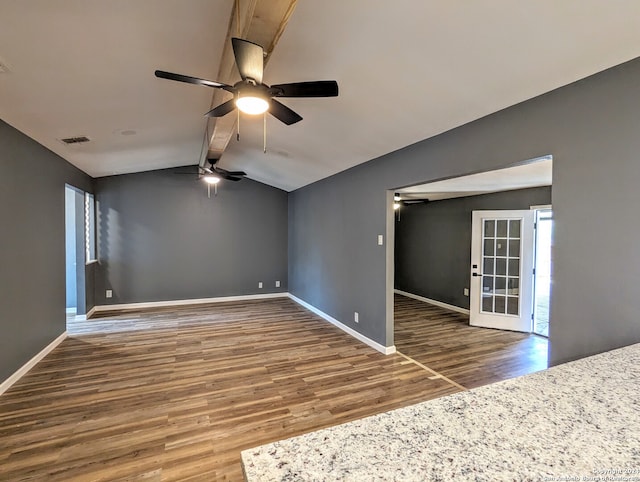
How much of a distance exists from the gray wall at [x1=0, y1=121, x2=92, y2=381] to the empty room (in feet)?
0.12

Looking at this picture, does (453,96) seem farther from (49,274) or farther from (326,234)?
(49,274)

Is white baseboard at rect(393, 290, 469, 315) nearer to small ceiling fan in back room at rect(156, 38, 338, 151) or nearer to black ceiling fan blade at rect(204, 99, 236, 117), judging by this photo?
small ceiling fan in back room at rect(156, 38, 338, 151)

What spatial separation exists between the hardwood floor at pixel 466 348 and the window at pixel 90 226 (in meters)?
5.81

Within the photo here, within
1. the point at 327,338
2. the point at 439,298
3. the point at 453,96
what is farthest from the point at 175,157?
the point at 439,298

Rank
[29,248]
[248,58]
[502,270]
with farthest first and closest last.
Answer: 1. [502,270]
2. [29,248]
3. [248,58]

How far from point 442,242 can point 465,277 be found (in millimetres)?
946

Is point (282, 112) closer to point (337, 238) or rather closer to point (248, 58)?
point (248, 58)

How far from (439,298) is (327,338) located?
10.9 ft

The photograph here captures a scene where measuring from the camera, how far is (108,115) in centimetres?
334

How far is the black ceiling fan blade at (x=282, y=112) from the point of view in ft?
7.05

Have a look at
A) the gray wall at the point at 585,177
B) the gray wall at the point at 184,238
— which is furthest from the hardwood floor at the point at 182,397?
the gray wall at the point at 184,238

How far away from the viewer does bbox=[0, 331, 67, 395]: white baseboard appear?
10.3 ft

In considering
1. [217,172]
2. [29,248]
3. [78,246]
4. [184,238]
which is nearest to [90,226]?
[78,246]

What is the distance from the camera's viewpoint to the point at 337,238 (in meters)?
5.42
